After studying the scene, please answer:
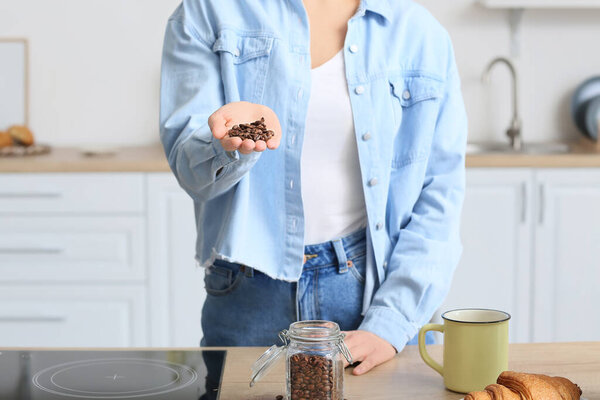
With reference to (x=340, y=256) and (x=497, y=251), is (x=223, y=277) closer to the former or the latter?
(x=340, y=256)

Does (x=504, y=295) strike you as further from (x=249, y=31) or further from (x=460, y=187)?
(x=249, y=31)

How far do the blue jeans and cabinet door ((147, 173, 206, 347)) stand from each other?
1375 millimetres

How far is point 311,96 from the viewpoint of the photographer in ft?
4.11

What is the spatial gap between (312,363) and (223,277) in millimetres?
418

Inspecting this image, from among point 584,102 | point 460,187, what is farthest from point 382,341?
point 584,102

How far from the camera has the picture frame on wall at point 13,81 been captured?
10.3 feet

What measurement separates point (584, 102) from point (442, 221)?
6.89 ft

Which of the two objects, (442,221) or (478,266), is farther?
(478,266)

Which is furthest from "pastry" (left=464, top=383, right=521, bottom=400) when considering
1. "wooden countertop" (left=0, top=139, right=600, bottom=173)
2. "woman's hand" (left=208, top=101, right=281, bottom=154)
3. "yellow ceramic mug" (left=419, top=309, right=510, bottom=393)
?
"wooden countertop" (left=0, top=139, right=600, bottom=173)

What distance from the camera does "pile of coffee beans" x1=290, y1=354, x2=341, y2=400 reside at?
2.81 ft

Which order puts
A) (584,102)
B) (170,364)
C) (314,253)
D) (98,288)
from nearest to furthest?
1. (170,364)
2. (314,253)
3. (98,288)
4. (584,102)

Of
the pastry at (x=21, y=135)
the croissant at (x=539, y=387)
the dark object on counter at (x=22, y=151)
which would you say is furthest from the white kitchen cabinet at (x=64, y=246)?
the croissant at (x=539, y=387)

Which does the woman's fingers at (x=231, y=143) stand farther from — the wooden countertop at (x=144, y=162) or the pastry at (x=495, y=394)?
the wooden countertop at (x=144, y=162)

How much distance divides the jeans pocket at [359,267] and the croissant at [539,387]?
44 cm
